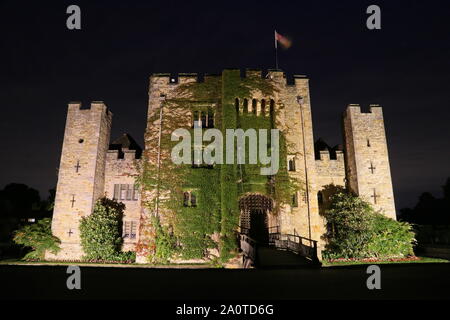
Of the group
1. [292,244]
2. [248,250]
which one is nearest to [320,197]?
[292,244]

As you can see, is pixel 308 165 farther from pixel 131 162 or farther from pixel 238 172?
pixel 131 162

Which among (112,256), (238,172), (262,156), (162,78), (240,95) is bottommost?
(112,256)

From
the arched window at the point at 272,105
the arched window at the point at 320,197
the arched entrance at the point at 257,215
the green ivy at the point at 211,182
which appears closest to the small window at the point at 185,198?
the green ivy at the point at 211,182

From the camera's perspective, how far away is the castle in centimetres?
2047

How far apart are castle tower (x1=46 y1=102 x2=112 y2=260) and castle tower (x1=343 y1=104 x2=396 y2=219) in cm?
2111

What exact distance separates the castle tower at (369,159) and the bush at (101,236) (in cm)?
1913

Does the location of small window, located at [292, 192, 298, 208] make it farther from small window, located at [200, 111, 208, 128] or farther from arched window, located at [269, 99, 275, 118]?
small window, located at [200, 111, 208, 128]

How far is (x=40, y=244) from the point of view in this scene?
63.7 ft

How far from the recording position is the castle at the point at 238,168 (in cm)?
2047

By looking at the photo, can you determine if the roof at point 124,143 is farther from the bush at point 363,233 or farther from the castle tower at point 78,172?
the bush at point 363,233

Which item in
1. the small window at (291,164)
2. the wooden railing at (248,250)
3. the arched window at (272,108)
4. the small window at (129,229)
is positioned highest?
the arched window at (272,108)

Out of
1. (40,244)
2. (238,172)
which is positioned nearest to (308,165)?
(238,172)
